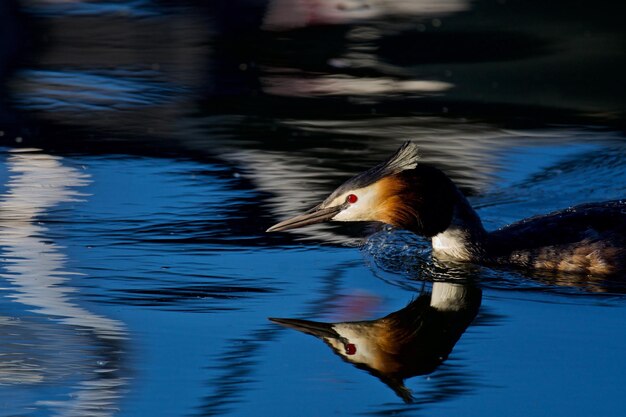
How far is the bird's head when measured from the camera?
20.6 feet

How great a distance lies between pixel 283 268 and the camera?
6352mm

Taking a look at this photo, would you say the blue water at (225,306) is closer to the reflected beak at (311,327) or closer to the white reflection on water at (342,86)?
the reflected beak at (311,327)

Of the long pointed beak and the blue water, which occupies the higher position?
the long pointed beak

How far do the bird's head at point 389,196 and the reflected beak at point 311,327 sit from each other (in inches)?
34.7

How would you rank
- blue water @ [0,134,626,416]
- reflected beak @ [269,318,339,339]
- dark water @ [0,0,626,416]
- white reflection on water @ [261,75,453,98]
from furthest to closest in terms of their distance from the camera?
1. white reflection on water @ [261,75,453,98]
2. reflected beak @ [269,318,339,339]
3. dark water @ [0,0,626,416]
4. blue water @ [0,134,626,416]

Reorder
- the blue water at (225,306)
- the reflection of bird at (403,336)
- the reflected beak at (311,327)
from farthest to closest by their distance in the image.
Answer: the reflected beak at (311,327) → the reflection of bird at (403,336) → the blue water at (225,306)

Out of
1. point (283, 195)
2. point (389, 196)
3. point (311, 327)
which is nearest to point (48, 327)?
point (311, 327)

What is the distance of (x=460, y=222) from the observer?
654 centimetres

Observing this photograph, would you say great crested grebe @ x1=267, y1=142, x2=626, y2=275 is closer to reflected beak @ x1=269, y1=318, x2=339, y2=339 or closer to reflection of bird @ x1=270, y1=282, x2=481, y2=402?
reflection of bird @ x1=270, y1=282, x2=481, y2=402

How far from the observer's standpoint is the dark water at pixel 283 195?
4953 mm

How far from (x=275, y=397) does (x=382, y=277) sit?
Result: 1.65 meters

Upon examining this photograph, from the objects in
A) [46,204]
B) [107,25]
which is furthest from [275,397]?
[107,25]

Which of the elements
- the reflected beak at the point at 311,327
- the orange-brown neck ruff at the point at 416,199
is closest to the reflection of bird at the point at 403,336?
the reflected beak at the point at 311,327

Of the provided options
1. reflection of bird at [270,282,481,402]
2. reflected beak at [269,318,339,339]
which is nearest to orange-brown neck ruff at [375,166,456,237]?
reflection of bird at [270,282,481,402]
